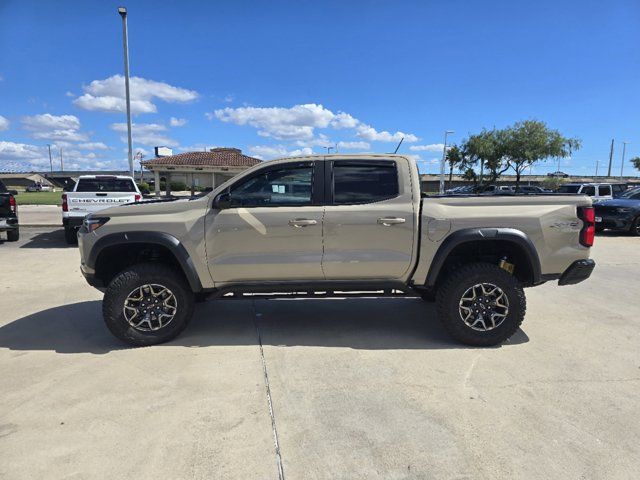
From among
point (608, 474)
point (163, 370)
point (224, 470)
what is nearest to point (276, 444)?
point (224, 470)

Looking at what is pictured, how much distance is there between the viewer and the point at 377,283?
447cm

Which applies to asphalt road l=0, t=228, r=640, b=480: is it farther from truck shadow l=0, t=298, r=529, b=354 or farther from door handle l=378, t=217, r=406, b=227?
door handle l=378, t=217, r=406, b=227

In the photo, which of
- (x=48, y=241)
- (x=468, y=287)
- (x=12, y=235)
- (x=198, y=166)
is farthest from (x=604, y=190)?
(x=198, y=166)

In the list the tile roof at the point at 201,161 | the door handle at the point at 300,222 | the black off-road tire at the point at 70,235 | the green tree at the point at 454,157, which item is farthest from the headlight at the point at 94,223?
the green tree at the point at 454,157

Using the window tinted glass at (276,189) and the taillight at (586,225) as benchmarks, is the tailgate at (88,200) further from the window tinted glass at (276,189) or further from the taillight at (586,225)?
the taillight at (586,225)

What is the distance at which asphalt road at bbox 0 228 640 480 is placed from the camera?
104 inches

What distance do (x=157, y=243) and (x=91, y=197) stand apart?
7247mm

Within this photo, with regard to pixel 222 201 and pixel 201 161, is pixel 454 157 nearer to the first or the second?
pixel 201 161

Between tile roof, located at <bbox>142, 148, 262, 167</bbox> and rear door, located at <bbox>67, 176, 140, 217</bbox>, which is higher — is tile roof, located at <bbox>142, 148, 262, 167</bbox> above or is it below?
above

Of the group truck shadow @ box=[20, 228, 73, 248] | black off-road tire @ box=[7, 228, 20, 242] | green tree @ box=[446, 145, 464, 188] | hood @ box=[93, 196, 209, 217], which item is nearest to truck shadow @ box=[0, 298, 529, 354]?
hood @ box=[93, 196, 209, 217]

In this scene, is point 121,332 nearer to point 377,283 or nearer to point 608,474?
point 377,283

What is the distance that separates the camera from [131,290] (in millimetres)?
4273

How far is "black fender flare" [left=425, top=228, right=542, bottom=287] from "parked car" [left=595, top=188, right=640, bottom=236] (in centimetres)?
Answer: 1219

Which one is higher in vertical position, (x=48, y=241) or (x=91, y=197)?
(x=91, y=197)
